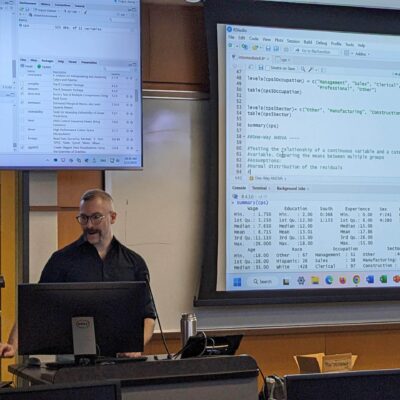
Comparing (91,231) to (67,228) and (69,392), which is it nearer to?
(67,228)

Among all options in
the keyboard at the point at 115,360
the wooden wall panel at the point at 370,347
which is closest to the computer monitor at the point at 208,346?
the keyboard at the point at 115,360

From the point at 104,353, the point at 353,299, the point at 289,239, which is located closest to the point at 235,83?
the point at 289,239

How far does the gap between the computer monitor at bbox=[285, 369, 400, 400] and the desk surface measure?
15.4 inches

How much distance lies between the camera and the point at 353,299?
4.13 m

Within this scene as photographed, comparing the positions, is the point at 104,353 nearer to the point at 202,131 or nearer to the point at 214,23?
the point at 202,131

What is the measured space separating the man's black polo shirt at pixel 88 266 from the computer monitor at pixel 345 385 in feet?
6.38

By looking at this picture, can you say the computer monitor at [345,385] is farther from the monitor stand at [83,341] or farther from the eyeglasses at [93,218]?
the eyeglasses at [93,218]

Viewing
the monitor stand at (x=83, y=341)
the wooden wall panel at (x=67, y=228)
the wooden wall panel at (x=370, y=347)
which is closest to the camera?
the monitor stand at (x=83, y=341)

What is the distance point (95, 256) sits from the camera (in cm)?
357

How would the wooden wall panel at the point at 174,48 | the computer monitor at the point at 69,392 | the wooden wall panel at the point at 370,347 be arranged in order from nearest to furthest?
1. the computer monitor at the point at 69,392
2. the wooden wall panel at the point at 174,48
3. the wooden wall panel at the point at 370,347

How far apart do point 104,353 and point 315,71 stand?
7.07 ft

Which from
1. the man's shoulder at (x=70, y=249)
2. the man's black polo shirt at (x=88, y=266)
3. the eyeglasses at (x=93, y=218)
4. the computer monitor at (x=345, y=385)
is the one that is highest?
the eyeglasses at (x=93, y=218)

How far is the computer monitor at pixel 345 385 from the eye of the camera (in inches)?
63.8

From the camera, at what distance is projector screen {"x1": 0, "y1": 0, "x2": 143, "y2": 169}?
3.57 meters
